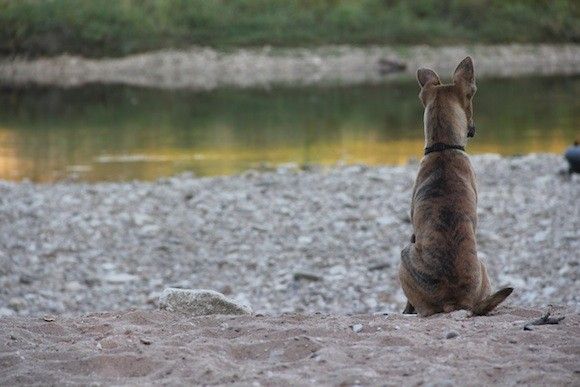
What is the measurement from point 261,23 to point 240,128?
42528 millimetres

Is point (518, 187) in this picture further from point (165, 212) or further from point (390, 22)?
point (390, 22)

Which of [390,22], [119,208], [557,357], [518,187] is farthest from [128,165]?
[390,22]

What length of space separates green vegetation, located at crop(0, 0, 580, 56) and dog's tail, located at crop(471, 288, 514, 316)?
63.4 meters

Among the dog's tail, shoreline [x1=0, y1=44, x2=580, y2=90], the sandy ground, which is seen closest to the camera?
the sandy ground

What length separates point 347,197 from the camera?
664 inches

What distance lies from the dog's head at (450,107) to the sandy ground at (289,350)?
131cm

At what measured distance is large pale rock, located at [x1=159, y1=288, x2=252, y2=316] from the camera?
8.21 m

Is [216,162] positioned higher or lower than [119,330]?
higher

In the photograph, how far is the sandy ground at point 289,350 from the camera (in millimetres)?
6055

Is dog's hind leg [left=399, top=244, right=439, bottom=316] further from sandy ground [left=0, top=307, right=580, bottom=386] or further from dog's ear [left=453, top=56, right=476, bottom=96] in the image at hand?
dog's ear [left=453, top=56, right=476, bottom=96]

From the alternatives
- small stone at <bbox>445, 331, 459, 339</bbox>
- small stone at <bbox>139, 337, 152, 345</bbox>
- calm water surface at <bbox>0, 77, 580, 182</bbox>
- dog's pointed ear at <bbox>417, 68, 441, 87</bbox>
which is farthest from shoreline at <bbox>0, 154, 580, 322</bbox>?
calm water surface at <bbox>0, 77, 580, 182</bbox>

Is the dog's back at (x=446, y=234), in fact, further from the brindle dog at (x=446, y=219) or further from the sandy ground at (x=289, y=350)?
the sandy ground at (x=289, y=350)

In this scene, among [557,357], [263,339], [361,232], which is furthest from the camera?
[361,232]

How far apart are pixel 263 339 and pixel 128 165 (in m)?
18.4
